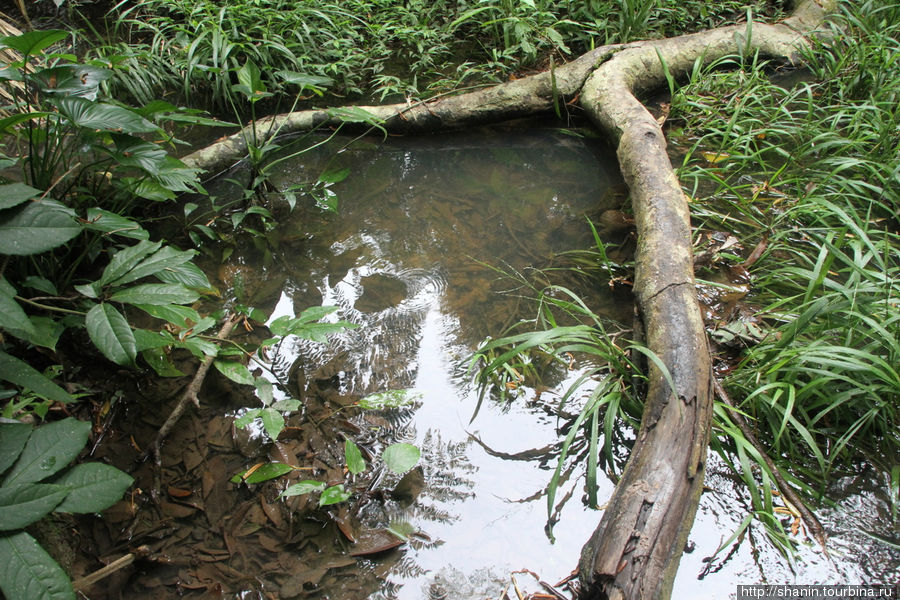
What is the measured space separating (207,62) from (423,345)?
7.69ft

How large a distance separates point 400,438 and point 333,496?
0.30 metres

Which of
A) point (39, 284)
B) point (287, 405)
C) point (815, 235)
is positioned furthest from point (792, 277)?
point (39, 284)

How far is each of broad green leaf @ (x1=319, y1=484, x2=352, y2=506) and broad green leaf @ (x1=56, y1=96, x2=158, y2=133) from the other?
1.22m

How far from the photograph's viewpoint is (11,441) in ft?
4.23

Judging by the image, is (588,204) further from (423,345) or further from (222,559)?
(222,559)

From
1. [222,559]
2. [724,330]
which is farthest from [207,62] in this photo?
[724,330]

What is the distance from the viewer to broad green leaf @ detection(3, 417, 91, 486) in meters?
1.25

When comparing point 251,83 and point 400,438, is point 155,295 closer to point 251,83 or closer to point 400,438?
point 400,438

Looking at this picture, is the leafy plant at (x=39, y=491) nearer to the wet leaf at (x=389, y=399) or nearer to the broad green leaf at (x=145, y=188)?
the wet leaf at (x=389, y=399)

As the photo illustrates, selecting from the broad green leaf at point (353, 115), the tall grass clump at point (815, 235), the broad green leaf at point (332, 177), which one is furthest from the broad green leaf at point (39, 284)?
the tall grass clump at point (815, 235)

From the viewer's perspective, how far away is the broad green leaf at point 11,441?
4.12 feet

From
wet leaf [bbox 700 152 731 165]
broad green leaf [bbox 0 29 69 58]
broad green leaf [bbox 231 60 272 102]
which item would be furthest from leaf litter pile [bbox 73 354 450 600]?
wet leaf [bbox 700 152 731 165]

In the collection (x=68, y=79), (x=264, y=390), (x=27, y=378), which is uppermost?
(x=68, y=79)

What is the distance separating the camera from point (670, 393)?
1580 mm
